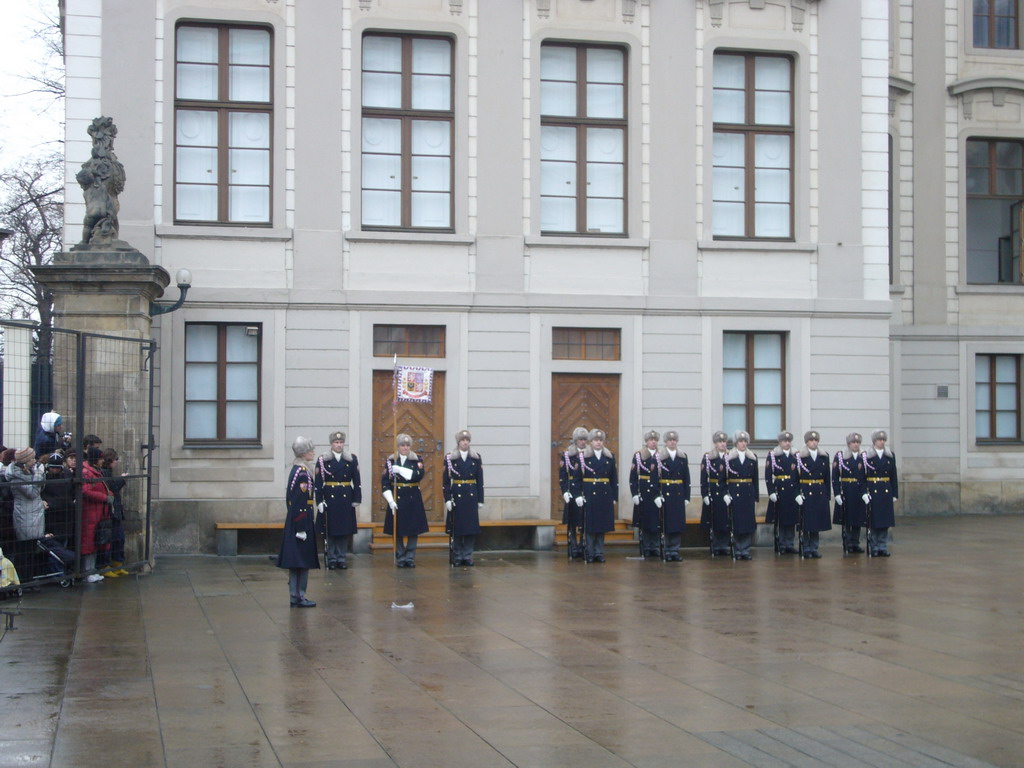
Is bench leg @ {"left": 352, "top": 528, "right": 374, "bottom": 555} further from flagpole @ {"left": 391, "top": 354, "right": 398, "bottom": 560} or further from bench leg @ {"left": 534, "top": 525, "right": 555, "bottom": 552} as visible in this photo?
bench leg @ {"left": 534, "top": 525, "right": 555, "bottom": 552}

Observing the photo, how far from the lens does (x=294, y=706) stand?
9016 millimetres

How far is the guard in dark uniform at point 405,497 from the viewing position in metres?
18.3

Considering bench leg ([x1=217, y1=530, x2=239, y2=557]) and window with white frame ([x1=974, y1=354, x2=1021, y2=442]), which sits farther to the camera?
window with white frame ([x1=974, y1=354, x2=1021, y2=442])

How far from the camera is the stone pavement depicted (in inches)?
313

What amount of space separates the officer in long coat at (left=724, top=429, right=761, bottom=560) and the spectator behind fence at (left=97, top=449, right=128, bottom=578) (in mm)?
8429

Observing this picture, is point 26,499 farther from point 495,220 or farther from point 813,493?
point 813,493

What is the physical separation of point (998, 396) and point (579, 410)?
10538 millimetres

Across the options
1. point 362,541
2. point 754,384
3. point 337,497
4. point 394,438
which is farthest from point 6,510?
point 754,384

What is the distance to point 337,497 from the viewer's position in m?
18.2

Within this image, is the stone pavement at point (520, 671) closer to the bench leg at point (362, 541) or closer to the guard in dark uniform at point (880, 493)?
the guard in dark uniform at point (880, 493)

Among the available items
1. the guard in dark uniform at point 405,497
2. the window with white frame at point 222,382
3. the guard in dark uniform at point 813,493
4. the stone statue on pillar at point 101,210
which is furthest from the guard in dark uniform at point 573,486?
the stone statue on pillar at point 101,210

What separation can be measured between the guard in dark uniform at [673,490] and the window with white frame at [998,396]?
10213 mm

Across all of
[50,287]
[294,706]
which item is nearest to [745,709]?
[294,706]

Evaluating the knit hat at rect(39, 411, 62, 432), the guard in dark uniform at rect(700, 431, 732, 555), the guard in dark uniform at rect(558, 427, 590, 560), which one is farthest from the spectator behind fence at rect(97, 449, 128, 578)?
the guard in dark uniform at rect(700, 431, 732, 555)
